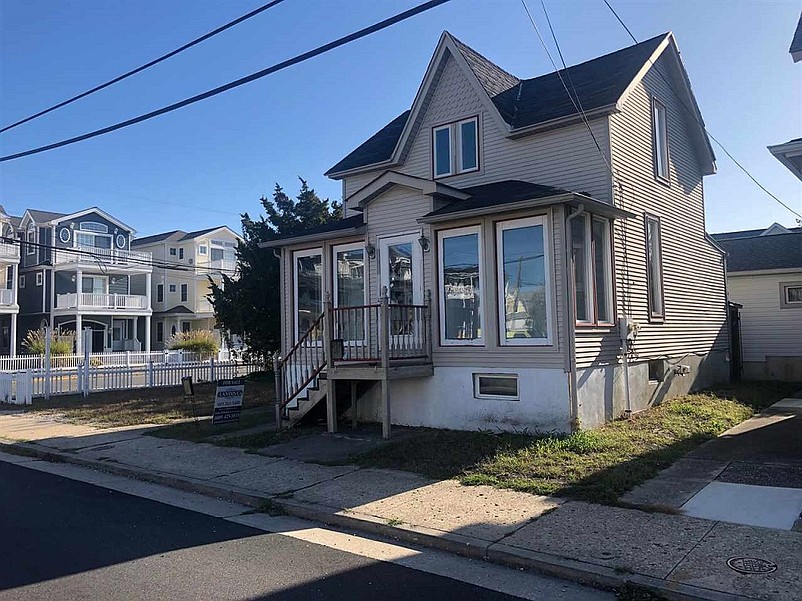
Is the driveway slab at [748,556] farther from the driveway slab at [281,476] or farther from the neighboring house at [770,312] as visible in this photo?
the neighboring house at [770,312]

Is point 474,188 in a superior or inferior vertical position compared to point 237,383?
superior

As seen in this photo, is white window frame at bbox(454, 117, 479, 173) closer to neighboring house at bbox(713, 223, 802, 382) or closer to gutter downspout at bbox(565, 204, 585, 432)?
gutter downspout at bbox(565, 204, 585, 432)

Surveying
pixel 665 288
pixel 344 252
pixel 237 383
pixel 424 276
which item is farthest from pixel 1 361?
pixel 665 288

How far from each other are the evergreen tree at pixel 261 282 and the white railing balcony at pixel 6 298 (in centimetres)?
2453

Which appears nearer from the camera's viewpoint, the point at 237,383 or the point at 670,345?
the point at 237,383

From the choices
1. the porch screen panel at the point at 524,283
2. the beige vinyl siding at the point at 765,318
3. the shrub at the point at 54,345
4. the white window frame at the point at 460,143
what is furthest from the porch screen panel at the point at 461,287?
the shrub at the point at 54,345

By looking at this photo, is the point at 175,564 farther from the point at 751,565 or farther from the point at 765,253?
the point at 765,253

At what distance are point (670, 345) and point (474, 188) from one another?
5704 mm

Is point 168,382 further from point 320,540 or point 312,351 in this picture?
point 320,540

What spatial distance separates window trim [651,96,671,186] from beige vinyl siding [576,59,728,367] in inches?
7.3

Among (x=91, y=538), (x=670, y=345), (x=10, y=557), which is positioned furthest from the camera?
(x=670, y=345)

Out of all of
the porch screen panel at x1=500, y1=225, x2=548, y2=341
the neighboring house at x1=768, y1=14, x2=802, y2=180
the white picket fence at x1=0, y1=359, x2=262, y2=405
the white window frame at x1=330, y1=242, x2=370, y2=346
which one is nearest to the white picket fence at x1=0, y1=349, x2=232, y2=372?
the white picket fence at x1=0, y1=359, x2=262, y2=405

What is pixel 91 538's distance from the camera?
6426mm

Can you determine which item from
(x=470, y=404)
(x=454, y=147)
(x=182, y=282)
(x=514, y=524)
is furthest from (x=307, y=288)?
(x=182, y=282)
